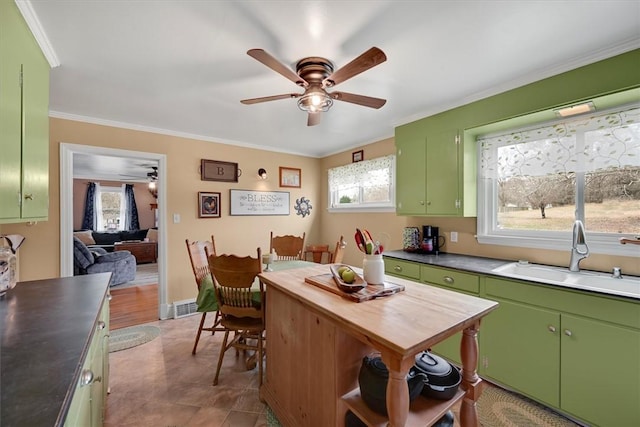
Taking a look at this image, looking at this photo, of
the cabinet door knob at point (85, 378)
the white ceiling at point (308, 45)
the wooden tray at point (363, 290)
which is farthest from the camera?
the white ceiling at point (308, 45)

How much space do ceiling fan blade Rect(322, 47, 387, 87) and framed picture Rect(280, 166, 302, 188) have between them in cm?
268

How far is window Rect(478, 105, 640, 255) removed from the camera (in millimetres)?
1851

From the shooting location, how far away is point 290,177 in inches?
174

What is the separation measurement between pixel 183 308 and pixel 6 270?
2.15m

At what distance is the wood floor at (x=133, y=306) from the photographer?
329 cm

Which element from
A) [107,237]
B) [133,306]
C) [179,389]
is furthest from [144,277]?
[179,389]

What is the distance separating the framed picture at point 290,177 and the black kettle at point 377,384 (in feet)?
11.5

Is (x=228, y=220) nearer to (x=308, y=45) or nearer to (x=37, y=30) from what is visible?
(x=37, y=30)

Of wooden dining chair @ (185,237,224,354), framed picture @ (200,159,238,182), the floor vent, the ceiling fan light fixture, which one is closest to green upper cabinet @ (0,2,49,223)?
wooden dining chair @ (185,237,224,354)

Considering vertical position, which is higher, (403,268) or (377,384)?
(403,268)

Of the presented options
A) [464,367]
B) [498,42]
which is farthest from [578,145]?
[464,367]

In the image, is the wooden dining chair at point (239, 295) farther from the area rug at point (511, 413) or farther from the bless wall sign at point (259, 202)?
the bless wall sign at point (259, 202)

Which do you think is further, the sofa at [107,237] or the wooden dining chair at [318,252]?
the sofa at [107,237]

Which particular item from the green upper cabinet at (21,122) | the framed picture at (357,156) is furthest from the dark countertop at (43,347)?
the framed picture at (357,156)
